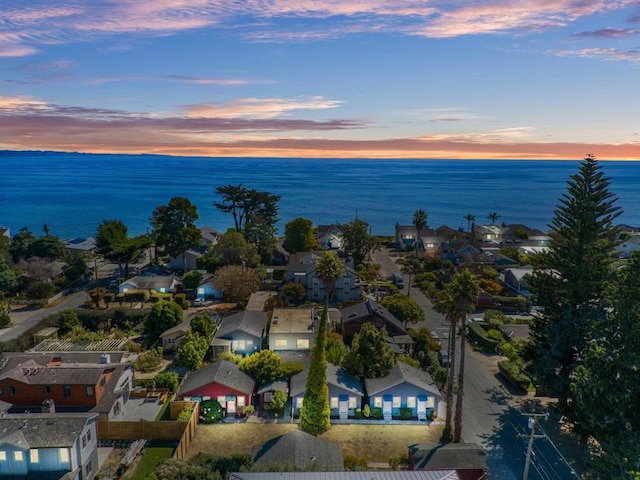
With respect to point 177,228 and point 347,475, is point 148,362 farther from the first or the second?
point 177,228

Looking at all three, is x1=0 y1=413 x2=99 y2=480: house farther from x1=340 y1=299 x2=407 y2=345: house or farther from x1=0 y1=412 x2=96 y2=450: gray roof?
x1=340 y1=299 x2=407 y2=345: house

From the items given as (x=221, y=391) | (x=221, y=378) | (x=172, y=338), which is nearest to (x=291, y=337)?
(x=221, y=378)

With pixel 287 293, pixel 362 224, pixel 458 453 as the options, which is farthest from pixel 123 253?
pixel 458 453

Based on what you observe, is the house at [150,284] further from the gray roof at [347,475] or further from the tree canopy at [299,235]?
the gray roof at [347,475]

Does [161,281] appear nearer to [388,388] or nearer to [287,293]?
[287,293]

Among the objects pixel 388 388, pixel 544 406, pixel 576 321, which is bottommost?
pixel 544 406

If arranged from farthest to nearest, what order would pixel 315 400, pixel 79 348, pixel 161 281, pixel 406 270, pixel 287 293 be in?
1. pixel 406 270
2. pixel 161 281
3. pixel 287 293
4. pixel 79 348
5. pixel 315 400
